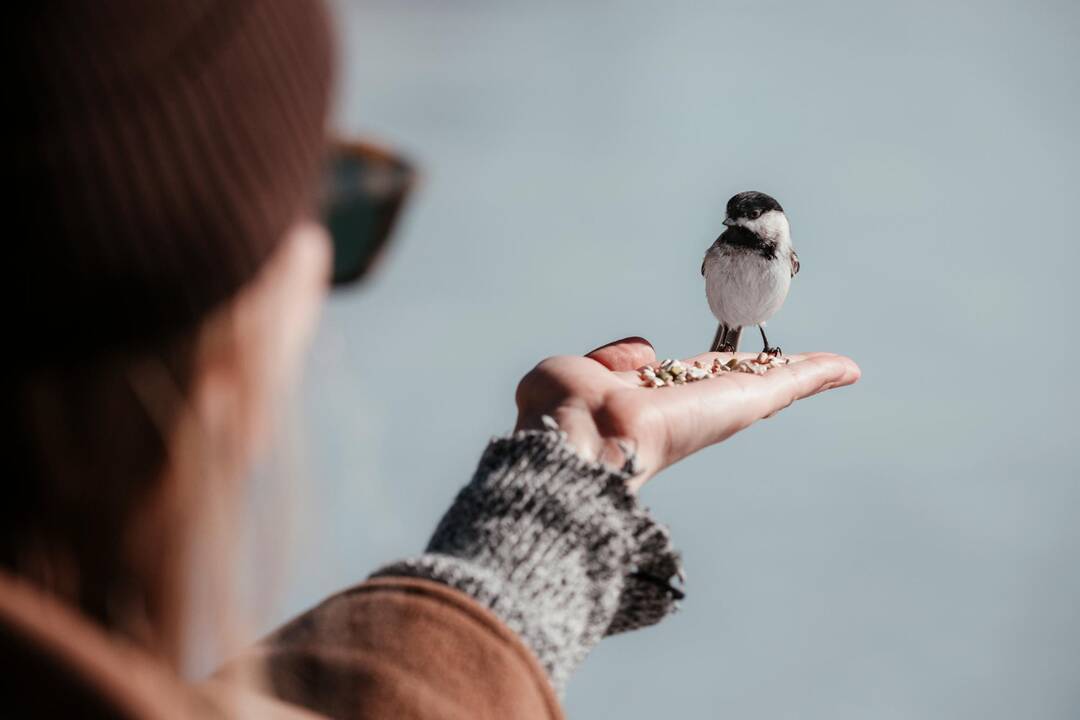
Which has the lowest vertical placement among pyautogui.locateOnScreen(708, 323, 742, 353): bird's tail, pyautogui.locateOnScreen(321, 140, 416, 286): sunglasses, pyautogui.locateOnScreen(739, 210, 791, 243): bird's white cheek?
pyautogui.locateOnScreen(321, 140, 416, 286): sunglasses

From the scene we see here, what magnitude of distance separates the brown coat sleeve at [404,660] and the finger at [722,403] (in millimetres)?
497

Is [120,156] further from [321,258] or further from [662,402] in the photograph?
[662,402]

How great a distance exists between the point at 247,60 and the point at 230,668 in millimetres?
351

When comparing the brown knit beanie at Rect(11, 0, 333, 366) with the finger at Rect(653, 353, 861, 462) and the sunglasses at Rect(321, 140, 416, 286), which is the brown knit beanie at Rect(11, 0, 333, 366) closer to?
the sunglasses at Rect(321, 140, 416, 286)

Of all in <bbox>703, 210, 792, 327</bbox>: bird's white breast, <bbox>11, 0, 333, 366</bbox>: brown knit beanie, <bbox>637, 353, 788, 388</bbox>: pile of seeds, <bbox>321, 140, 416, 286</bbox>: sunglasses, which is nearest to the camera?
<bbox>11, 0, 333, 366</bbox>: brown knit beanie

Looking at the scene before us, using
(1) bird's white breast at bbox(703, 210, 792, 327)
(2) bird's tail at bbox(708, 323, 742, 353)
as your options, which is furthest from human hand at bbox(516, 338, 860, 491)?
(2) bird's tail at bbox(708, 323, 742, 353)

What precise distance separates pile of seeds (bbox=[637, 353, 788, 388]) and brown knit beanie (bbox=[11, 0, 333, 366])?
1.01 meters

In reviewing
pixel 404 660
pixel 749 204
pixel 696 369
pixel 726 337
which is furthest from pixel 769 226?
pixel 404 660

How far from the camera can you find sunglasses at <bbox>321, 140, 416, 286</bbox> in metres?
0.65

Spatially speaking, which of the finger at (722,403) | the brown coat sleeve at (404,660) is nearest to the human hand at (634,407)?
the finger at (722,403)

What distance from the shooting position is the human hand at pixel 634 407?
1175 millimetres

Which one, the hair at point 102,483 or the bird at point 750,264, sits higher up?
the bird at point 750,264

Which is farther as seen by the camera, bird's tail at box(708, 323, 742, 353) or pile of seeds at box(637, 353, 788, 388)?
bird's tail at box(708, 323, 742, 353)

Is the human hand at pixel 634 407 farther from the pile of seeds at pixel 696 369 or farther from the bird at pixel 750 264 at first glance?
the bird at pixel 750 264
